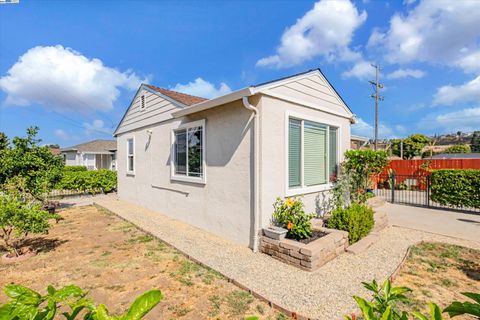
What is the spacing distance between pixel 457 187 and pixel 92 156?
32985 mm

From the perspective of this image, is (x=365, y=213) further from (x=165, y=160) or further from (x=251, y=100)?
(x=165, y=160)

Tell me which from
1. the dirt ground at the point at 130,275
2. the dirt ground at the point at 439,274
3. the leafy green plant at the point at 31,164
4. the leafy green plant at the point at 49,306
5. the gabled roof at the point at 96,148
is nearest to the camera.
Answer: the leafy green plant at the point at 49,306

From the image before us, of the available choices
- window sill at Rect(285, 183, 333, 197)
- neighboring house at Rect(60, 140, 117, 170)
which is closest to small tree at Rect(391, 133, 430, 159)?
window sill at Rect(285, 183, 333, 197)

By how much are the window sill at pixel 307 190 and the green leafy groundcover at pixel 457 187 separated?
609cm

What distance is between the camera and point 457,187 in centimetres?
918

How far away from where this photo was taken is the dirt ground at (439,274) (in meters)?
3.47

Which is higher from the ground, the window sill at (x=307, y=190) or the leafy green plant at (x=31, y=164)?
the leafy green plant at (x=31, y=164)

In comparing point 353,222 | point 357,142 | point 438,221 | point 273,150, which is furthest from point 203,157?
point 357,142

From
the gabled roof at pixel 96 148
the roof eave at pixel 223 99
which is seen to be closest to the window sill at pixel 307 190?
the roof eave at pixel 223 99

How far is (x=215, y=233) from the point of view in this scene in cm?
626

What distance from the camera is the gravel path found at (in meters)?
3.33

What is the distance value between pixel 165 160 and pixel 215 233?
3596 mm

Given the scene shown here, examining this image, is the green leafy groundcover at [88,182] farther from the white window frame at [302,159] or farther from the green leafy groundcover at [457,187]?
the green leafy groundcover at [457,187]

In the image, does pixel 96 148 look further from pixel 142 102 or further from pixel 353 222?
pixel 353 222
